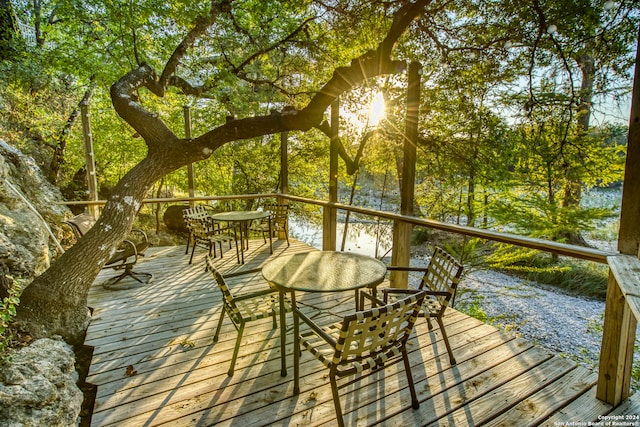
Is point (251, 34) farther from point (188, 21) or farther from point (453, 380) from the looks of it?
point (453, 380)

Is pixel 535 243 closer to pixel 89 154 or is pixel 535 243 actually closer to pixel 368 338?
pixel 368 338

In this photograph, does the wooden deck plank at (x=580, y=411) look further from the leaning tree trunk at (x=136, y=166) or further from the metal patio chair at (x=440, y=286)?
the leaning tree trunk at (x=136, y=166)

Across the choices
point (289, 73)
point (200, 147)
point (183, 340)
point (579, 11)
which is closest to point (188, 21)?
point (289, 73)

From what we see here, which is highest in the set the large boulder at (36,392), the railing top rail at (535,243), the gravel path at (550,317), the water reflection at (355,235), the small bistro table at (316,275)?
the railing top rail at (535,243)

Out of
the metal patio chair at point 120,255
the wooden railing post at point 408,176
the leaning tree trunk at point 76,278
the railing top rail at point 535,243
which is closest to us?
the railing top rail at point 535,243

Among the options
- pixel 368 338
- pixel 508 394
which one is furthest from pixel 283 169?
pixel 508 394

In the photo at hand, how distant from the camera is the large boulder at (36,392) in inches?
62.2

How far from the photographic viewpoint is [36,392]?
1.69m

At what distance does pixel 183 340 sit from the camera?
266cm

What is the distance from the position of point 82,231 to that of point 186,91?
3.42 m

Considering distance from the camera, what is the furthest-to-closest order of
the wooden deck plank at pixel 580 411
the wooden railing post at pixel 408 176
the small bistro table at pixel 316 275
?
the wooden railing post at pixel 408 176
the small bistro table at pixel 316 275
the wooden deck plank at pixel 580 411

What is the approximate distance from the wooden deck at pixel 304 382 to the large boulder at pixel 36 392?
159 mm

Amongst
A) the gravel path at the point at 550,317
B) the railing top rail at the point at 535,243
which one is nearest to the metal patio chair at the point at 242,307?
the railing top rail at the point at 535,243

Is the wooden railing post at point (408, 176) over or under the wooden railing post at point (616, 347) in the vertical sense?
over
